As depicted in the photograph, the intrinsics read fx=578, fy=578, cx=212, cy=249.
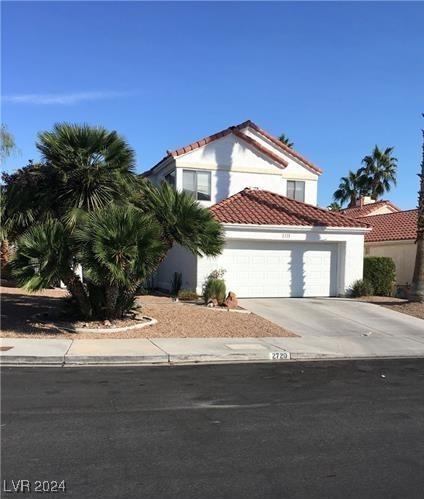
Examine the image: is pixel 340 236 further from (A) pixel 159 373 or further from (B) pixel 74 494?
(B) pixel 74 494

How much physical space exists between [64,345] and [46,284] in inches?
65.9

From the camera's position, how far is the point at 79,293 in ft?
45.4

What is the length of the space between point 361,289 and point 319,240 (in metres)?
2.45

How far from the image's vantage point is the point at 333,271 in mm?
22375

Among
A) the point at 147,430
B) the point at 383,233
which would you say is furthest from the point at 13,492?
the point at 383,233

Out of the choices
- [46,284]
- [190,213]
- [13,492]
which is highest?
[190,213]

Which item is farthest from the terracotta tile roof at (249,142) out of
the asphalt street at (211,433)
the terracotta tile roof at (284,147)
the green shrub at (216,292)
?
the asphalt street at (211,433)

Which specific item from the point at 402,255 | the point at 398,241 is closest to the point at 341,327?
the point at 398,241

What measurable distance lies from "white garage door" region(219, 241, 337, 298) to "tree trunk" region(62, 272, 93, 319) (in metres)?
7.47

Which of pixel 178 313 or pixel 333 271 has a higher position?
pixel 333 271

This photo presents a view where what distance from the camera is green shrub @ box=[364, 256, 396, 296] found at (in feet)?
75.9

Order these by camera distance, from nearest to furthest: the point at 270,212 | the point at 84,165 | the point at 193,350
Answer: the point at 193,350 < the point at 84,165 < the point at 270,212

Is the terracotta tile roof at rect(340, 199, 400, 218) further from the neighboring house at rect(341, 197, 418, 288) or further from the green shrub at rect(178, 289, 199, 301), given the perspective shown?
the green shrub at rect(178, 289, 199, 301)

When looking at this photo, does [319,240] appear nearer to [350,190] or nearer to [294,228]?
[294,228]
